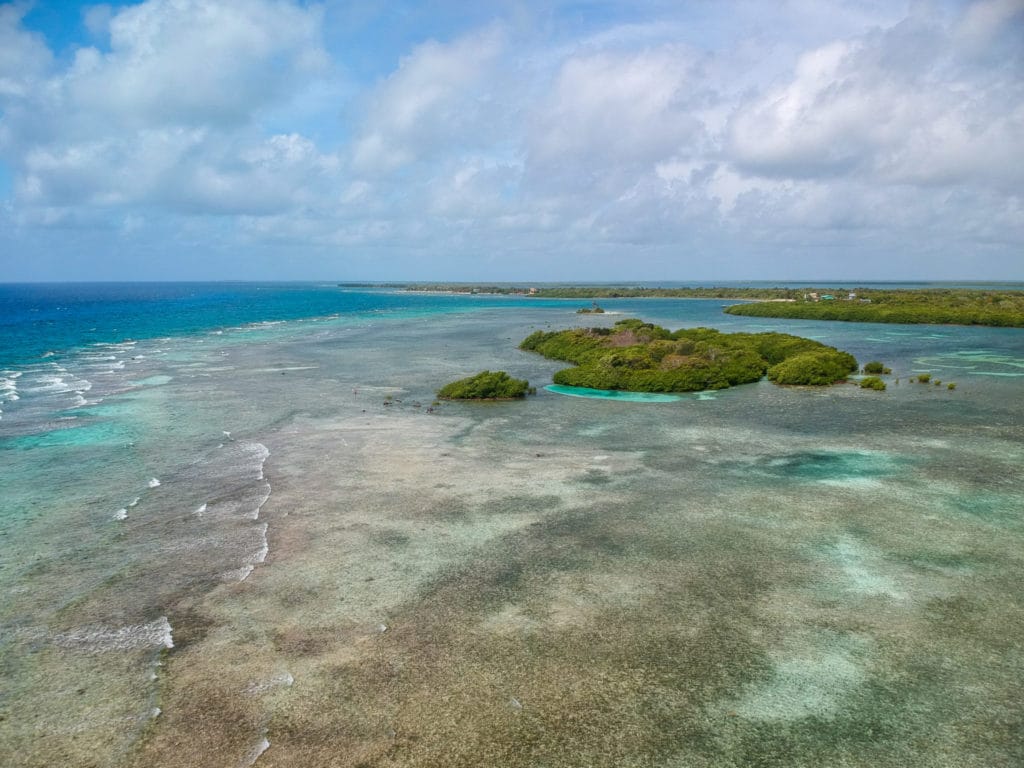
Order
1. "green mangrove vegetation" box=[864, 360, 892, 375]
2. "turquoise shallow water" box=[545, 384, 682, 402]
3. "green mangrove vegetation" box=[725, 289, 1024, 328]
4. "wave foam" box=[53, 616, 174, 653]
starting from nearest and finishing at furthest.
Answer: "wave foam" box=[53, 616, 174, 653], "turquoise shallow water" box=[545, 384, 682, 402], "green mangrove vegetation" box=[864, 360, 892, 375], "green mangrove vegetation" box=[725, 289, 1024, 328]

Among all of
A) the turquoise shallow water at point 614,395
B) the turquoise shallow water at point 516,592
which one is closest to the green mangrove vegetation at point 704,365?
the turquoise shallow water at point 614,395

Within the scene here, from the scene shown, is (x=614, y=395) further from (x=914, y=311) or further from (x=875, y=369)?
(x=914, y=311)

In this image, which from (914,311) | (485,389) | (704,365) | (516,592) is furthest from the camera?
(914,311)

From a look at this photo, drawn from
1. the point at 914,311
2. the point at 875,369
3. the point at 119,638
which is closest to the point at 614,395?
the point at 875,369

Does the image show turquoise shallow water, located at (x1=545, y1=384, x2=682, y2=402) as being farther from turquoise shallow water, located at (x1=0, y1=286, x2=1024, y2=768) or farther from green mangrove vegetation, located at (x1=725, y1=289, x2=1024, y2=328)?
green mangrove vegetation, located at (x1=725, y1=289, x2=1024, y2=328)

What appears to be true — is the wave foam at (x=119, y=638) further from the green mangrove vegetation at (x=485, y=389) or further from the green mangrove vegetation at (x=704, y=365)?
the green mangrove vegetation at (x=704, y=365)

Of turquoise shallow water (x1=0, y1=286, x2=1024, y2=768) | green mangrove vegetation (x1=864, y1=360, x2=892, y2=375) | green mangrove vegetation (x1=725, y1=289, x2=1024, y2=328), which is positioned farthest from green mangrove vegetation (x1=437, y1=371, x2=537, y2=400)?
green mangrove vegetation (x1=725, y1=289, x2=1024, y2=328)
